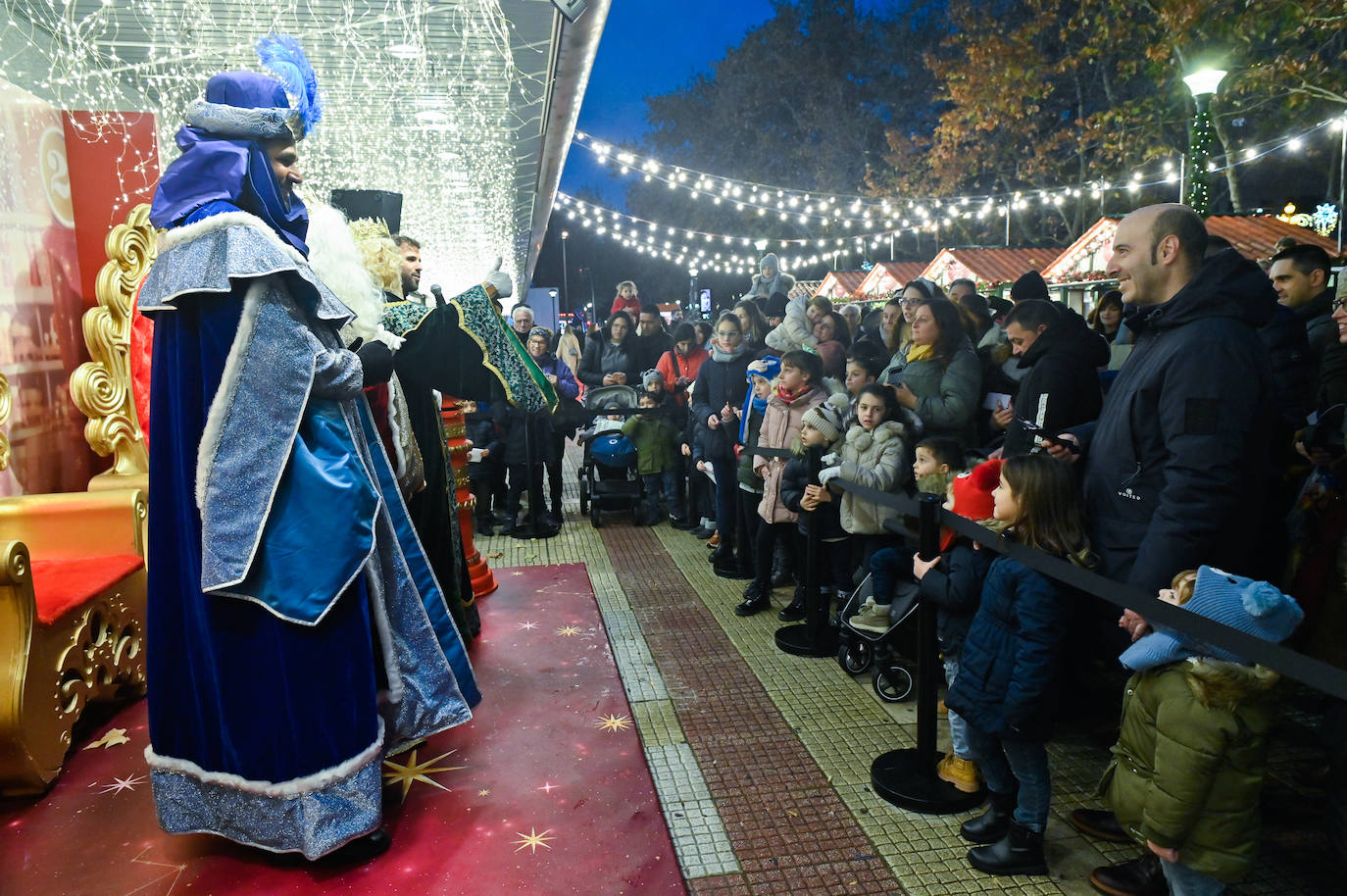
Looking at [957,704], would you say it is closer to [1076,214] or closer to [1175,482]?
[1175,482]

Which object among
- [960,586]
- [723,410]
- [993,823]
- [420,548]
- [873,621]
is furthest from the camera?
[723,410]

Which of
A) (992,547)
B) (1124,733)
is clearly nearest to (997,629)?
(992,547)

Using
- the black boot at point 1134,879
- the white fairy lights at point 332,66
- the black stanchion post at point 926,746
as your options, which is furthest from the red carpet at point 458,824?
the white fairy lights at point 332,66

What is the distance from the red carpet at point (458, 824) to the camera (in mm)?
2520

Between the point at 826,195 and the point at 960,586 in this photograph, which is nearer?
the point at 960,586

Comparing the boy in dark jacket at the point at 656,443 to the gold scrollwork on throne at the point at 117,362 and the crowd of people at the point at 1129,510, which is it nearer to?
the crowd of people at the point at 1129,510

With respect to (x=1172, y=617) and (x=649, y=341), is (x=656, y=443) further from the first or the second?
(x=1172, y=617)

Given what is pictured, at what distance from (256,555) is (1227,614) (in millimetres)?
2522

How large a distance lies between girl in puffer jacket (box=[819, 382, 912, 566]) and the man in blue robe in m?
2.29

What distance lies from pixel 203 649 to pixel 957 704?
2256mm

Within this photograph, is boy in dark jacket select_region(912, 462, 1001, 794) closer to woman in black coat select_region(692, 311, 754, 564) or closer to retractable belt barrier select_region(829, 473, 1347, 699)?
retractable belt barrier select_region(829, 473, 1347, 699)

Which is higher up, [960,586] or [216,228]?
[216,228]

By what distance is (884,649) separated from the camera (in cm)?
384

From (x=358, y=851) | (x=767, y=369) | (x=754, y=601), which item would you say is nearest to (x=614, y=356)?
(x=767, y=369)
